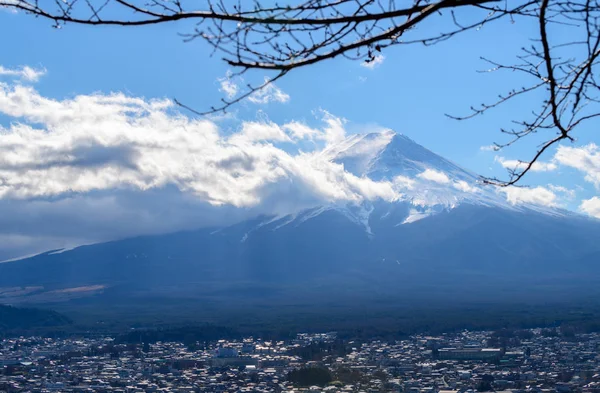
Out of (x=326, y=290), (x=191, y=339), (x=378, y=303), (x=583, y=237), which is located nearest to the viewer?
(x=191, y=339)

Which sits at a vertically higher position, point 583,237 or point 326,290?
point 583,237

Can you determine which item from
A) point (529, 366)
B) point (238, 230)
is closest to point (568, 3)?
point (529, 366)

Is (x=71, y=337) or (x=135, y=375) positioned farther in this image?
(x=71, y=337)

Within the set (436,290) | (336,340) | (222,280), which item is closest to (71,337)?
(336,340)

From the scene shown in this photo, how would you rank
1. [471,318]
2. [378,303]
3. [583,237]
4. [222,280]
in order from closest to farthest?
[471,318], [378,303], [222,280], [583,237]

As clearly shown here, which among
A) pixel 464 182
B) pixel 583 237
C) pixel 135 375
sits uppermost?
pixel 464 182

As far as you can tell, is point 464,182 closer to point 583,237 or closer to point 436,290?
point 583,237

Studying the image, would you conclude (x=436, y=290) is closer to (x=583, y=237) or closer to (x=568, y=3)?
(x=583, y=237)
